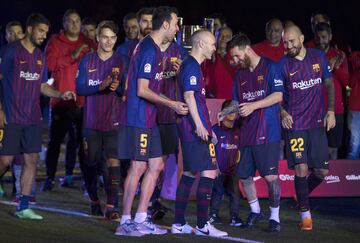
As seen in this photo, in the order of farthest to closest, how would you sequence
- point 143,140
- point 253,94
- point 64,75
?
point 64,75 → point 253,94 → point 143,140

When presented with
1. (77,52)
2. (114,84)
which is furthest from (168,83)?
(77,52)

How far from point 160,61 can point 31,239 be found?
7.02ft

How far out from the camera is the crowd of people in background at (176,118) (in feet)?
33.8

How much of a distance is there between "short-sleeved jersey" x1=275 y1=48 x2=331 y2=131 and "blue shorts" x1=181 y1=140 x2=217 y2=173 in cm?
121

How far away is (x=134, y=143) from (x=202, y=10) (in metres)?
8.89

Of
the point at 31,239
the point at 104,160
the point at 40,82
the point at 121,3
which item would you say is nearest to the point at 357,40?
the point at 121,3

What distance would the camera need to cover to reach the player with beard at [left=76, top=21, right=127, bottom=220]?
1148 centimetres

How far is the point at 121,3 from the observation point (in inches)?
760

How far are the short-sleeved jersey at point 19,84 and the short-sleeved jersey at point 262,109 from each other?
7.39ft

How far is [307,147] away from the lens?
1115cm

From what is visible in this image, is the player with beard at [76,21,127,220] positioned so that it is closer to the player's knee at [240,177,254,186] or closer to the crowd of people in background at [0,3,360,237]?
the crowd of people in background at [0,3,360,237]

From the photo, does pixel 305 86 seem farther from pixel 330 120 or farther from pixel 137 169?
pixel 137 169

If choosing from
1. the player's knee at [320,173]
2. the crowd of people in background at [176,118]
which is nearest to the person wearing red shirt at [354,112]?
the crowd of people in background at [176,118]

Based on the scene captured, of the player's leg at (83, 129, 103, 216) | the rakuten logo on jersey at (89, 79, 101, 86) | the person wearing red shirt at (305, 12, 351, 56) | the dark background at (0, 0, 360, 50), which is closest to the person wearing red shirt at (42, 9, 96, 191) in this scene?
the player's leg at (83, 129, 103, 216)
